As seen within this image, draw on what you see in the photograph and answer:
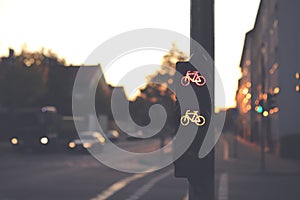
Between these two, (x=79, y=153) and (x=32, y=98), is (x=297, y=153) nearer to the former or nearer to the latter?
(x=79, y=153)

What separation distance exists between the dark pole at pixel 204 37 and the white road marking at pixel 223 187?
11.6 metres

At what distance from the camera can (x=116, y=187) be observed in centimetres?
1777

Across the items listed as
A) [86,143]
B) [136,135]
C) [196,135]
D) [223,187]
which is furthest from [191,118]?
[136,135]

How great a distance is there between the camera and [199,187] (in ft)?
12.5

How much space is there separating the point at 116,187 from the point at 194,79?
1425 cm

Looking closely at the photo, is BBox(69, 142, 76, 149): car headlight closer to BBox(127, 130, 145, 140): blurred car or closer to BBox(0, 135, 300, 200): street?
BBox(0, 135, 300, 200): street

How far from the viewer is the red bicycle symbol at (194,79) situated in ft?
12.6

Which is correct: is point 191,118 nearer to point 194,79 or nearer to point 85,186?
point 194,79

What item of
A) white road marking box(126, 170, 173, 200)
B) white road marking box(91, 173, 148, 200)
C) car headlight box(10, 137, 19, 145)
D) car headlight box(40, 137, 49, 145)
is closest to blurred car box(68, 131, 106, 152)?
car headlight box(40, 137, 49, 145)

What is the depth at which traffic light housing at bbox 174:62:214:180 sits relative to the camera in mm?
3812

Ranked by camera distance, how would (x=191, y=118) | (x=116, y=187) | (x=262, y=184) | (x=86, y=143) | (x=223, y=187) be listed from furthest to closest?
1. (x=86, y=143)
2. (x=262, y=184)
3. (x=223, y=187)
4. (x=116, y=187)
5. (x=191, y=118)

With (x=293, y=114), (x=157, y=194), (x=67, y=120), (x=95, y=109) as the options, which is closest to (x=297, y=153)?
(x=293, y=114)

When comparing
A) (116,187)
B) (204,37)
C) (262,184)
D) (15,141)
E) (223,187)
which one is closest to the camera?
(204,37)

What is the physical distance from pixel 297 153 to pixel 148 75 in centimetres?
1076
